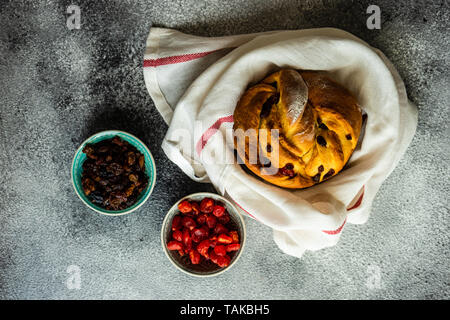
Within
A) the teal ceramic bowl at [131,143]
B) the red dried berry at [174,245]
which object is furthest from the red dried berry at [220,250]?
the teal ceramic bowl at [131,143]

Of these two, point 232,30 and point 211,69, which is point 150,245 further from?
point 232,30

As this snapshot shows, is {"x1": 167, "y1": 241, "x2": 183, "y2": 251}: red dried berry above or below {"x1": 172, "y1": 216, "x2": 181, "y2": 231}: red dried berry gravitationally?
below

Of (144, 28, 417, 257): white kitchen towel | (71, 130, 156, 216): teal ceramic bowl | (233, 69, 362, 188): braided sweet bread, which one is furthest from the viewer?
(71, 130, 156, 216): teal ceramic bowl

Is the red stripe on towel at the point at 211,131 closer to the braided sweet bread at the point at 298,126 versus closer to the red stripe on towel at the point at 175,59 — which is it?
the braided sweet bread at the point at 298,126

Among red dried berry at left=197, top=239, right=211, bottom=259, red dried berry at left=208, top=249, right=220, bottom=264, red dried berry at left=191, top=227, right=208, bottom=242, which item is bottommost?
red dried berry at left=208, top=249, right=220, bottom=264

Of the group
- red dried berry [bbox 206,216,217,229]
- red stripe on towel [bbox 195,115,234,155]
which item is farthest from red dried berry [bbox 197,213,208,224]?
red stripe on towel [bbox 195,115,234,155]

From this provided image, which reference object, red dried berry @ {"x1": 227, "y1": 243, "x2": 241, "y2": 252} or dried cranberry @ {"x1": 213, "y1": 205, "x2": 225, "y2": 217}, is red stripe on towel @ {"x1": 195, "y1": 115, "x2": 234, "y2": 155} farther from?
red dried berry @ {"x1": 227, "y1": 243, "x2": 241, "y2": 252}

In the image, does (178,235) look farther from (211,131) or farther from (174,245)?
(211,131)
